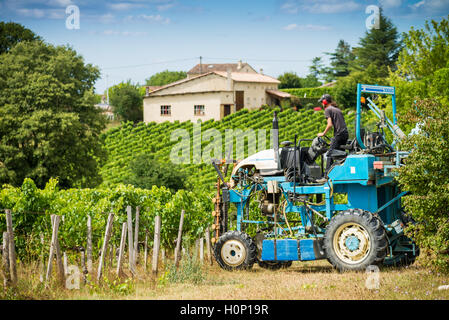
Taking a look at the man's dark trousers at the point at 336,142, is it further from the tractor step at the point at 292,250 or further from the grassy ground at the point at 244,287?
the grassy ground at the point at 244,287

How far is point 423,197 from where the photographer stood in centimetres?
1010

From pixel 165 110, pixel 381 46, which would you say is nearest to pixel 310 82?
pixel 381 46

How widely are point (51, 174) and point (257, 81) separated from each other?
103 ft

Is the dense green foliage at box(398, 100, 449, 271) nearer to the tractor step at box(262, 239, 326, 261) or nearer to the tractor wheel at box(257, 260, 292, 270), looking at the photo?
the tractor step at box(262, 239, 326, 261)

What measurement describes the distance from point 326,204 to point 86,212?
6.67 metres

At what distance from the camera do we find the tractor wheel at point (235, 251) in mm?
12220

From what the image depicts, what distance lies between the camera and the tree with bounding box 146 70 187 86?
10878cm

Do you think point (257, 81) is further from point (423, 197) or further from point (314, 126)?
point (423, 197)

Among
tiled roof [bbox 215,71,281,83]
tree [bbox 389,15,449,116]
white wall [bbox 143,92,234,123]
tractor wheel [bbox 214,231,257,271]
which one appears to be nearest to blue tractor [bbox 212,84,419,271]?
tractor wheel [bbox 214,231,257,271]

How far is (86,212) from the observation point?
51.3ft

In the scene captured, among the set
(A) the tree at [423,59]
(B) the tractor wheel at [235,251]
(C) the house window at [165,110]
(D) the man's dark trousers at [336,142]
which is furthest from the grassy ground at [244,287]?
(C) the house window at [165,110]

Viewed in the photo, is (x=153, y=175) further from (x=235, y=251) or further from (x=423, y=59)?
(x=235, y=251)

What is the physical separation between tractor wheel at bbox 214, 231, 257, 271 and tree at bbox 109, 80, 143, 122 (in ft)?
198
